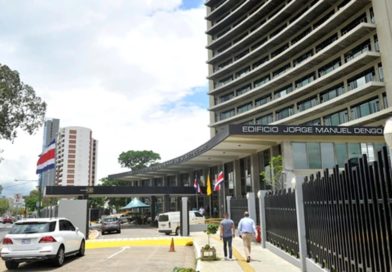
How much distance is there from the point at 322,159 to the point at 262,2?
44.4m

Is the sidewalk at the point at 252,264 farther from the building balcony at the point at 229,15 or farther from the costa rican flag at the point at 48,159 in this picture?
the building balcony at the point at 229,15

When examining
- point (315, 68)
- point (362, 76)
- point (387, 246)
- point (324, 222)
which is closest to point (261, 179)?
point (362, 76)

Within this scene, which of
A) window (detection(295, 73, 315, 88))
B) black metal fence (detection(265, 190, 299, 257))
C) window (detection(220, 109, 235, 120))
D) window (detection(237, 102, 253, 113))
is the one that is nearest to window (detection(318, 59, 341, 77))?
window (detection(295, 73, 315, 88))

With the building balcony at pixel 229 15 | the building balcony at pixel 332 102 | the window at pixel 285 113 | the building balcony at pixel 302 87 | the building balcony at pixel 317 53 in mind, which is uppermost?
the building balcony at pixel 229 15

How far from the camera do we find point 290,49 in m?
61.7

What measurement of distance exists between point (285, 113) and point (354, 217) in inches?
2283

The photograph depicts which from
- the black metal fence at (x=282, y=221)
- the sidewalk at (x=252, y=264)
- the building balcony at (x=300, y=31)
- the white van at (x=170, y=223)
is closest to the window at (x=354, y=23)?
the building balcony at (x=300, y=31)

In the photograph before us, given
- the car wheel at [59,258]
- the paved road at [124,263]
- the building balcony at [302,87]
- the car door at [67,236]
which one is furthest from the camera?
the building balcony at [302,87]

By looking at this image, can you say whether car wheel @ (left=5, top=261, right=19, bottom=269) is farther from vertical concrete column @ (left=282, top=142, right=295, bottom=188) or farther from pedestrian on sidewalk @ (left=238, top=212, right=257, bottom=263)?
vertical concrete column @ (left=282, top=142, right=295, bottom=188)

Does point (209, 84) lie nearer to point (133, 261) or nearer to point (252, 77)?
point (252, 77)

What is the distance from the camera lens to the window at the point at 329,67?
55219mm

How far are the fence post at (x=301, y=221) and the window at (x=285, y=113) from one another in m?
51.7

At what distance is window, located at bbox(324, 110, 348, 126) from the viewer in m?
51.9

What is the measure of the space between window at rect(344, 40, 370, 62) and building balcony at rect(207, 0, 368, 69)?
171 inches
